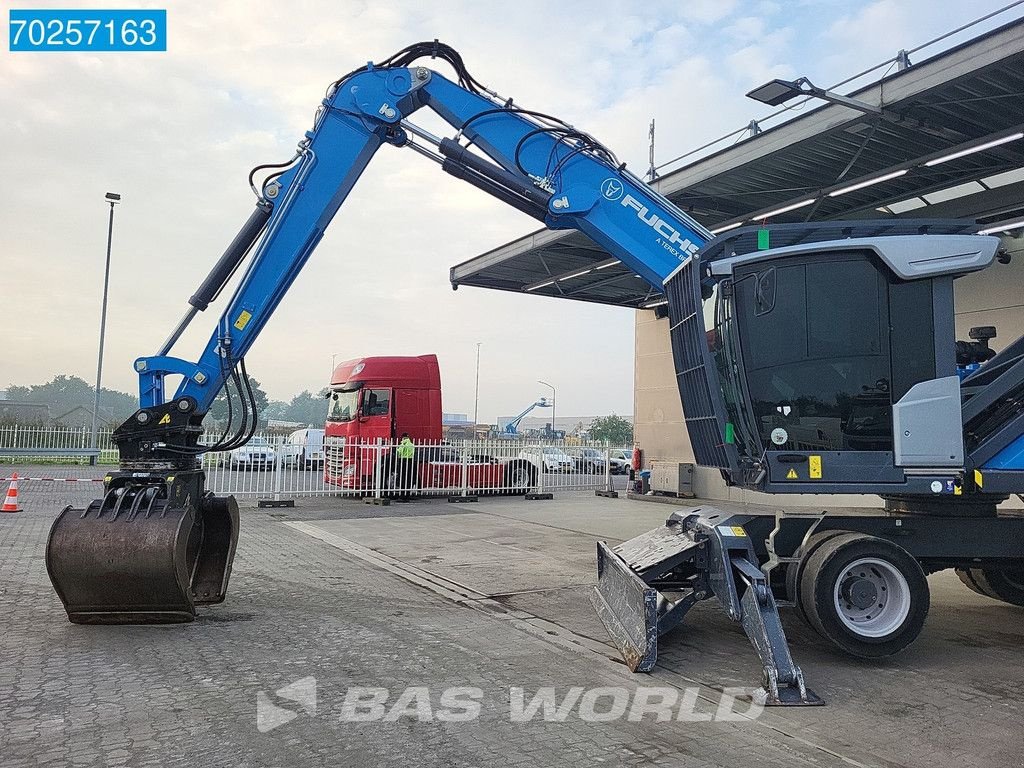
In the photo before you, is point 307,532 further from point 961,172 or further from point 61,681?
point 961,172

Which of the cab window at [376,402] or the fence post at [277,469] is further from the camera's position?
the cab window at [376,402]

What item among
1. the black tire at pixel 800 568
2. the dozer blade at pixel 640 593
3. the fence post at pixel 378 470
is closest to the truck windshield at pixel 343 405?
the fence post at pixel 378 470

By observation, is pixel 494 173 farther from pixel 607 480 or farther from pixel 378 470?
pixel 607 480

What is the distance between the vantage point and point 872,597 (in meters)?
5.59

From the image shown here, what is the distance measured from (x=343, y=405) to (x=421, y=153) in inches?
459

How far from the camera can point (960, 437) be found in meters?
5.64

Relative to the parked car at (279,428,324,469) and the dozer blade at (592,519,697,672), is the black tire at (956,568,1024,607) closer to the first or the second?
the dozer blade at (592,519,697,672)

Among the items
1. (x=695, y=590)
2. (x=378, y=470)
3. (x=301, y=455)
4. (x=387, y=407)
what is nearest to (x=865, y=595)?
(x=695, y=590)

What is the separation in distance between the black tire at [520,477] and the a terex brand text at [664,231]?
40.6ft

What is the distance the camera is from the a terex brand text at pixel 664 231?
7249 millimetres

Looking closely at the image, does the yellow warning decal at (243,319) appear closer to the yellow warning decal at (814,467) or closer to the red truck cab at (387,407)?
the yellow warning decal at (814,467)

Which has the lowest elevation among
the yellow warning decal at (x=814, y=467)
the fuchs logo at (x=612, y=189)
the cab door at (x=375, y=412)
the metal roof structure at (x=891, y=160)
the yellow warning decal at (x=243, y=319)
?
the yellow warning decal at (x=814, y=467)

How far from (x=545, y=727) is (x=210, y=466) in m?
14.1

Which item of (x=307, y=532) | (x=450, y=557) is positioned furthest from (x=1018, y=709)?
(x=307, y=532)
